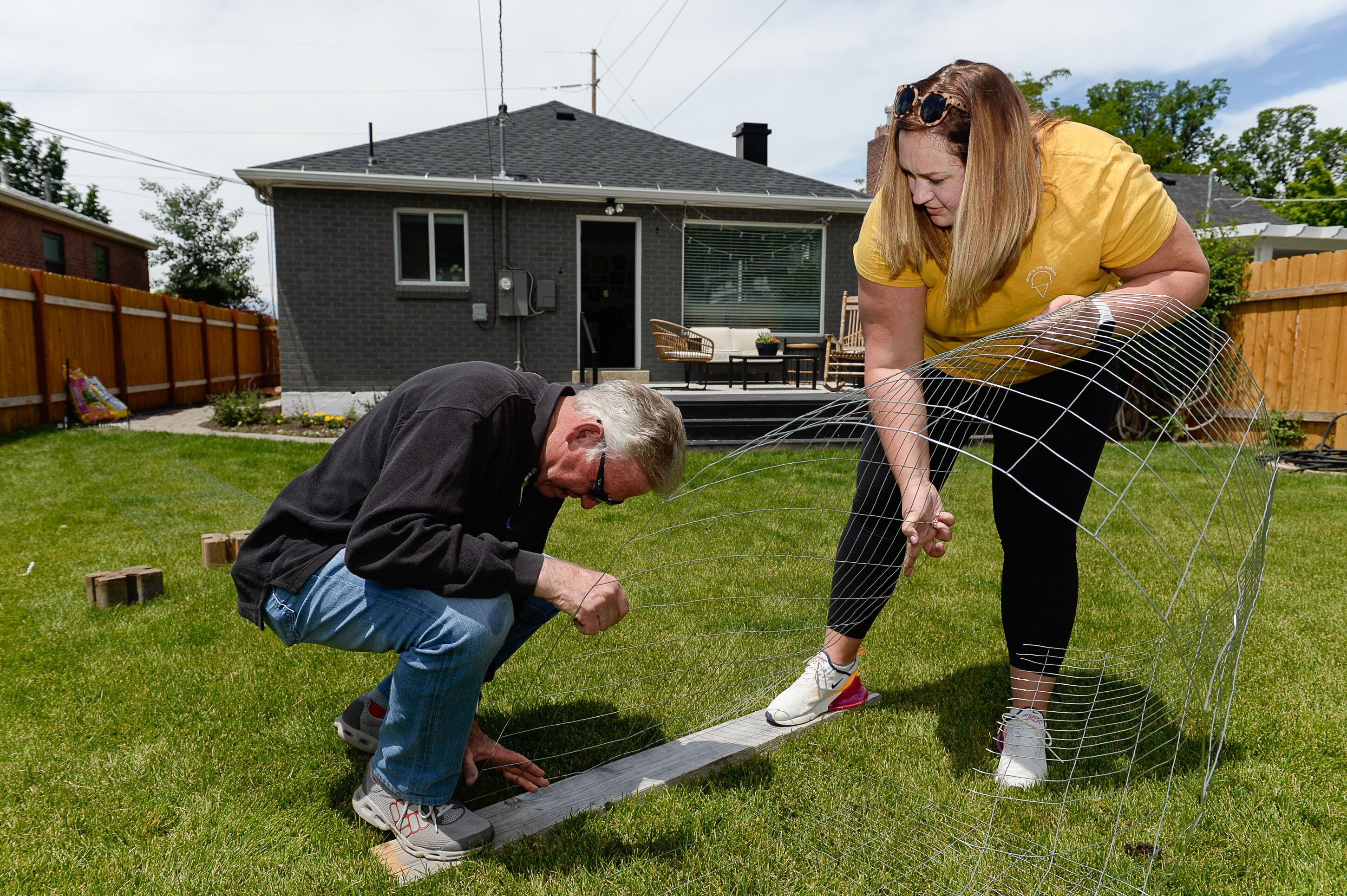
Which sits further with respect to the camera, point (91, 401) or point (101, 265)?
point (101, 265)

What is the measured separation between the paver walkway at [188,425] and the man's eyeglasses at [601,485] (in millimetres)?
7450

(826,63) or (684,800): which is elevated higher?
Result: (826,63)

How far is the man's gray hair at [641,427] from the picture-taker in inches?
65.5

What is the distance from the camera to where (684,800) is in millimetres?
1936

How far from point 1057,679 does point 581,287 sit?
31.5 ft

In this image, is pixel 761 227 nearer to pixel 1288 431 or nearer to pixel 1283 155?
pixel 1288 431

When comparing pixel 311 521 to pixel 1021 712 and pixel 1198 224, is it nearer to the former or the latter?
pixel 1021 712

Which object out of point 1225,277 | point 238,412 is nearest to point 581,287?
point 238,412

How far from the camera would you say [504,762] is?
6.67ft

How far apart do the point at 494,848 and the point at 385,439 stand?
3.04 ft

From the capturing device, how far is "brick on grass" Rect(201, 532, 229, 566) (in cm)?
378

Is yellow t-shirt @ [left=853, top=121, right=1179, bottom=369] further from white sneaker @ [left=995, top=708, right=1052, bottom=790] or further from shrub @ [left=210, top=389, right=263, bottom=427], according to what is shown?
shrub @ [left=210, top=389, right=263, bottom=427]

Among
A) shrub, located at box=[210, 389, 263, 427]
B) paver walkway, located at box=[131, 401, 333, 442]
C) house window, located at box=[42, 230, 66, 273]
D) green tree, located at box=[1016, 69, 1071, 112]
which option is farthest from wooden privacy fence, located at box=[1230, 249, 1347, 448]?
house window, located at box=[42, 230, 66, 273]

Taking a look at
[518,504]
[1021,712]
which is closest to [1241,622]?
[1021,712]
